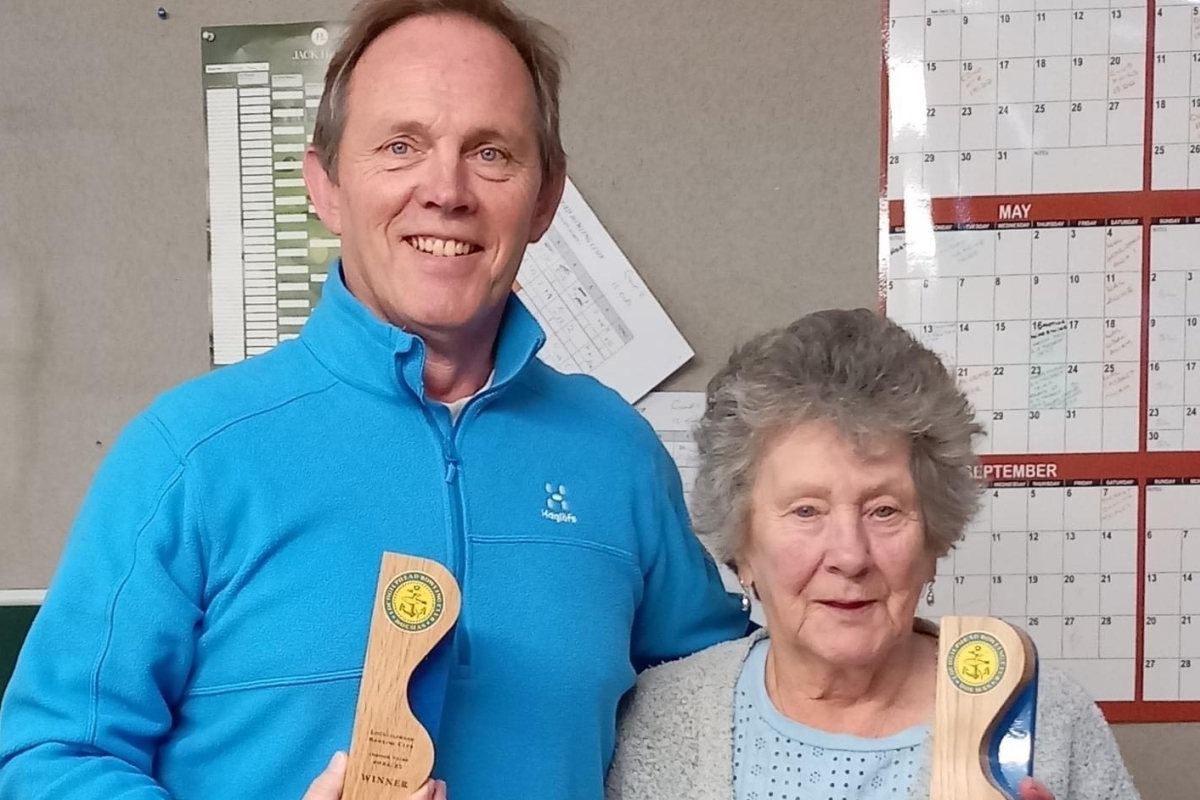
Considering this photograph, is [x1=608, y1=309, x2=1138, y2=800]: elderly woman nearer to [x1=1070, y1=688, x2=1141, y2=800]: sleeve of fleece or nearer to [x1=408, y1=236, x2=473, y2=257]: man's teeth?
[x1=1070, y1=688, x2=1141, y2=800]: sleeve of fleece

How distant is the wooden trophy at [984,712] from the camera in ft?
2.40

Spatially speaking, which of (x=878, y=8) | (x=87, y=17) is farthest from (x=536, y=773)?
(x=87, y=17)

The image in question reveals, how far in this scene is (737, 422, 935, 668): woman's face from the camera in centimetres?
97

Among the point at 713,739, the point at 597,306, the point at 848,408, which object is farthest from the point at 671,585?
the point at 597,306

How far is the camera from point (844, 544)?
3.15 ft

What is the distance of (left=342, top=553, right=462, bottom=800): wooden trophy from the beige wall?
2.83 feet

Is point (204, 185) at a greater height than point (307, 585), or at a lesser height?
greater

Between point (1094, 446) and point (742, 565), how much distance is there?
0.73m

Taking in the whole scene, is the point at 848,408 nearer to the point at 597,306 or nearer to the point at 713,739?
the point at 713,739

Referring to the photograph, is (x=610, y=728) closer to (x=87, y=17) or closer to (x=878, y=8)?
(x=878, y=8)

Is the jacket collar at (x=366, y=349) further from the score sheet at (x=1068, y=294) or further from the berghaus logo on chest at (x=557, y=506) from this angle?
the score sheet at (x=1068, y=294)

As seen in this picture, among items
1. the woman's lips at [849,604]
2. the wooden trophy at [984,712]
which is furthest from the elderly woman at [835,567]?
the wooden trophy at [984,712]

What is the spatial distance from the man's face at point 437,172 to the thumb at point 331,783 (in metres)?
0.37

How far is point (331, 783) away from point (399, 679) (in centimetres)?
8
